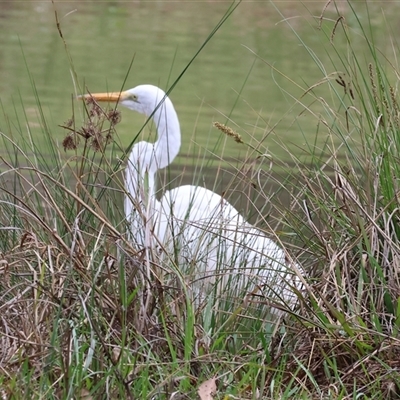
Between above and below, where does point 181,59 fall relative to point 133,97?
below

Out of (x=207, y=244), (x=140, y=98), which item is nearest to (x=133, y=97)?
(x=140, y=98)

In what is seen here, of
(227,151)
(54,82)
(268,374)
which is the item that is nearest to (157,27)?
(54,82)

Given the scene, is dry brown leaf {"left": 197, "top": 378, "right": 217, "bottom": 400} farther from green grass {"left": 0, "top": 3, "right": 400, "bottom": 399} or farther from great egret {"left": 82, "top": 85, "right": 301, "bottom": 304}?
great egret {"left": 82, "top": 85, "right": 301, "bottom": 304}

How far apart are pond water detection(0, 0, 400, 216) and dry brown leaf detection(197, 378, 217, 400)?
139 inches

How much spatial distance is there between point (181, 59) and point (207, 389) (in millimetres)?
7955

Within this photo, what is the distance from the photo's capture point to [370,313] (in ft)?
6.40

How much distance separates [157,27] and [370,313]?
9955mm

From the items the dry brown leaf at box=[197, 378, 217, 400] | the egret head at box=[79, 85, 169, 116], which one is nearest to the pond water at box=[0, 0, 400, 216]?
the egret head at box=[79, 85, 169, 116]

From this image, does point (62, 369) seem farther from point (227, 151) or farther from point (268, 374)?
point (227, 151)

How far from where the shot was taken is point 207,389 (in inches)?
65.9

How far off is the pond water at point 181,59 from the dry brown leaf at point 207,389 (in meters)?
3.54

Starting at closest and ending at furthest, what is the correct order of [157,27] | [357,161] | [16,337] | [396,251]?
[16,337] < [396,251] < [357,161] < [157,27]

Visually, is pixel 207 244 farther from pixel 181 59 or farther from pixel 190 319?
pixel 181 59

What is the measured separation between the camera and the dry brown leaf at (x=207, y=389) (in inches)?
65.0
